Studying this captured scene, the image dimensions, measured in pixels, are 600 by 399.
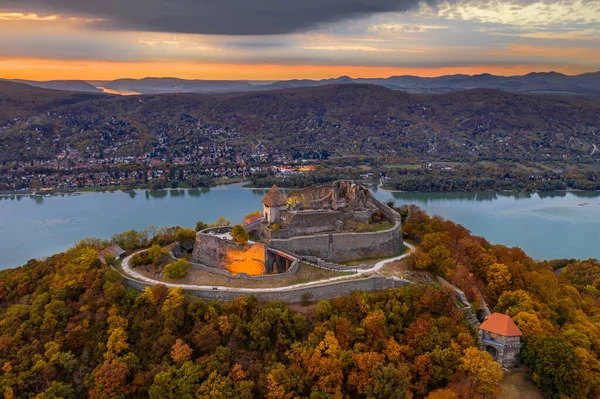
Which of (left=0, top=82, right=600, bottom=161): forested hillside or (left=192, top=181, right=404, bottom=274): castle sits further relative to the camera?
(left=0, top=82, right=600, bottom=161): forested hillside

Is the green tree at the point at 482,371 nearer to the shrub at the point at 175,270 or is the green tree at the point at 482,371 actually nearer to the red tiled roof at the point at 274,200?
the red tiled roof at the point at 274,200

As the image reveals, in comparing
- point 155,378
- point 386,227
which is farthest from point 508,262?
point 155,378

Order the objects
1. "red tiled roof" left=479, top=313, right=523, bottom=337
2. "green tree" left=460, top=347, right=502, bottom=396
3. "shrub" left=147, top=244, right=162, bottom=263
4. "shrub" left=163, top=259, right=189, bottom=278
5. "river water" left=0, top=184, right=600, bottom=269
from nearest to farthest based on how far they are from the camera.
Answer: "green tree" left=460, top=347, right=502, bottom=396 → "red tiled roof" left=479, top=313, right=523, bottom=337 → "shrub" left=163, top=259, right=189, bottom=278 → "shrub" left=147, top=244, right=162, bottom=263 → "river water" left=0, top=184, right=600, bottom=269

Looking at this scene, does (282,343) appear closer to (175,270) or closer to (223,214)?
(175,270)

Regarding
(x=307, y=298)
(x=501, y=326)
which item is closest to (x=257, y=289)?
(x=307, y=298)

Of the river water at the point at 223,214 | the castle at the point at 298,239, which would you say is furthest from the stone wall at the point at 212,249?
the river water at the point at 223,214

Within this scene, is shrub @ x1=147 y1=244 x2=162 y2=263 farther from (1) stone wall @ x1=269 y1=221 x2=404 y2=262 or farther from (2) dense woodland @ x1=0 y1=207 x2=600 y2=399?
(1) stone wall @ x1=269 y1=221 x2=404 y2=262

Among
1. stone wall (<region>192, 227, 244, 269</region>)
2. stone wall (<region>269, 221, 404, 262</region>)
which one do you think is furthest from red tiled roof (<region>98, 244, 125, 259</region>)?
stone wall (<region>269, 221, 404, 262</region>)
